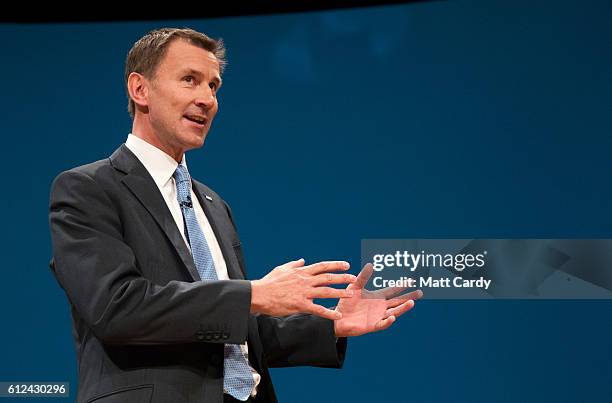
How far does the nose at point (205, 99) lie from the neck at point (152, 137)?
0.12 metres

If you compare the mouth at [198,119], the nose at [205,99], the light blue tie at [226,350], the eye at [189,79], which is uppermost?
the eye at [189,79]

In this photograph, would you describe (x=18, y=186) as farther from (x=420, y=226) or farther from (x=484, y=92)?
(x=484, y=92)

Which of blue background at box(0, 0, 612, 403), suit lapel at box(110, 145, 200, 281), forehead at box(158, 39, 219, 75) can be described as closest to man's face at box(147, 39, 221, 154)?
forehead at box(158, 39, 219, 75)

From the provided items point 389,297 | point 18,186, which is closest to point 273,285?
point 389,297

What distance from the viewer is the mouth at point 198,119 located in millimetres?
1846

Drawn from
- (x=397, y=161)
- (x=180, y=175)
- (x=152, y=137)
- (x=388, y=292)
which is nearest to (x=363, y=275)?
(x=388, y=292)

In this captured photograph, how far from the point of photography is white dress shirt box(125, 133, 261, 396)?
5.76 feet

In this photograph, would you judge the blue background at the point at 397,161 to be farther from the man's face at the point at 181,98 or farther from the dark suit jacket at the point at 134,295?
the dark suit jacket at the point at 134,295

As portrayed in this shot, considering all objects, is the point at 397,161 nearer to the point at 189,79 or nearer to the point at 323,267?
the point at 189,79

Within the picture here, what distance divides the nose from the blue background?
178 centimetres

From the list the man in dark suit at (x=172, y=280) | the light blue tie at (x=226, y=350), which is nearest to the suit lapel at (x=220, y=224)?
the man in dark suit at (x=172, y=280)

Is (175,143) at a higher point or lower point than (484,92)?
lower

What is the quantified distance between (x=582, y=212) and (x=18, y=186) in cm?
262

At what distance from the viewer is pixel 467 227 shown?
11.5 feet
